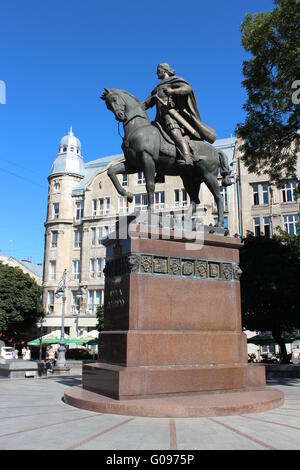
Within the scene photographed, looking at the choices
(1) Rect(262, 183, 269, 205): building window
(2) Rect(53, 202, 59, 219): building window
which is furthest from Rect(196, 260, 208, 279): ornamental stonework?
(2) Rect(53, 202, 59, 219): building window

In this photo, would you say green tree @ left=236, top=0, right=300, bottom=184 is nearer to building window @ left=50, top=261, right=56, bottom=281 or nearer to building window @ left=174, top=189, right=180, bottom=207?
building window @ left=174, top=189, right=180, bottom=207

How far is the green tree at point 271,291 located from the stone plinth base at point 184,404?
17.5m

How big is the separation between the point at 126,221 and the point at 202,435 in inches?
193

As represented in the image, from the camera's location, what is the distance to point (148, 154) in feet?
31.9

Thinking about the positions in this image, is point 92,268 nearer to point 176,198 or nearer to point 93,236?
point 93,236

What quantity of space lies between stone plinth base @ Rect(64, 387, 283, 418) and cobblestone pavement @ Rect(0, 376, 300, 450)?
5.4 inches

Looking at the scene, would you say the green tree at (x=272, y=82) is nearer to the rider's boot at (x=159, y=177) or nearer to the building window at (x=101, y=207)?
the rider's boot at (x=159, y=177)

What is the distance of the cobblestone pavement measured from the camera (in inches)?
194

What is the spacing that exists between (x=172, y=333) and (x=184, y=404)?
5.42 ft

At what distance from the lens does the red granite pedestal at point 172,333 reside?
292 inches

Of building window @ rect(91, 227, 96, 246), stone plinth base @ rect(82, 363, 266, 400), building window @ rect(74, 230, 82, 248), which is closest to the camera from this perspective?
stone plinth base @ rect(82, 363, 266, 400)

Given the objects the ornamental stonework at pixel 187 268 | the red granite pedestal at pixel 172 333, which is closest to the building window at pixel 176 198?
the red granite pedestal at pixel 172 333

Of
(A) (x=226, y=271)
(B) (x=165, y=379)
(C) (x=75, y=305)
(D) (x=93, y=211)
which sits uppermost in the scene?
(D) (x=93, y=211)

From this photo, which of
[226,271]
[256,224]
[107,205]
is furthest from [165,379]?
[107,205]
